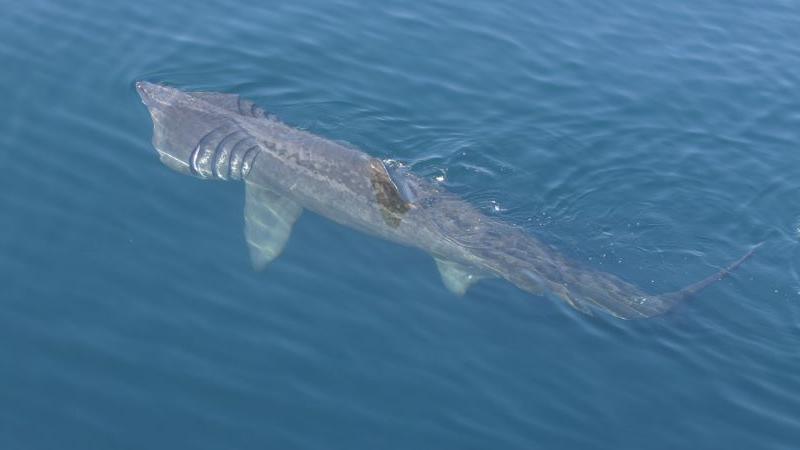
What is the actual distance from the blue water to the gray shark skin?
23cm

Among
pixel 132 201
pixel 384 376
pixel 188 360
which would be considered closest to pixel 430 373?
pixel 384 376

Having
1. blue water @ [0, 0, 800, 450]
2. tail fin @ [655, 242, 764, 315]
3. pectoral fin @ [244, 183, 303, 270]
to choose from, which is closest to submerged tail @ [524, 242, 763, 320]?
tail fin @ [655, 242, 764, 315]

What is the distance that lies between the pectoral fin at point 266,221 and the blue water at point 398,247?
0.59ft

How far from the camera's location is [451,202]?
1235cm

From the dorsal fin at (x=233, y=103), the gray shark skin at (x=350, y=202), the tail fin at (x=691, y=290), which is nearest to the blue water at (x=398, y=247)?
the tail fin at (x=691, y=290)

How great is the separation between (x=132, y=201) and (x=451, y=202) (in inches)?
A: 163

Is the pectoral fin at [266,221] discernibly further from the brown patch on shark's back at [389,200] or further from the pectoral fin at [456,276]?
the pectoral fin at [456,276]

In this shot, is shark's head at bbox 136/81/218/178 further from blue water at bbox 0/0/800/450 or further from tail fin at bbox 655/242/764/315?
tail fin at bbox 655/242/764/315

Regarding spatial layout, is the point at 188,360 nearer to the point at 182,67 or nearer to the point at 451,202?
the point at 451,202

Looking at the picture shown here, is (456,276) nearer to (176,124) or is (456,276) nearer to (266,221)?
(266,221)

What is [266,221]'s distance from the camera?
455 inches

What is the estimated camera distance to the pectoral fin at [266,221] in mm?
11031

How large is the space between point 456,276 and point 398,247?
0.93 meters

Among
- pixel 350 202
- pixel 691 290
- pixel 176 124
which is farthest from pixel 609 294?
pixel 176 124
